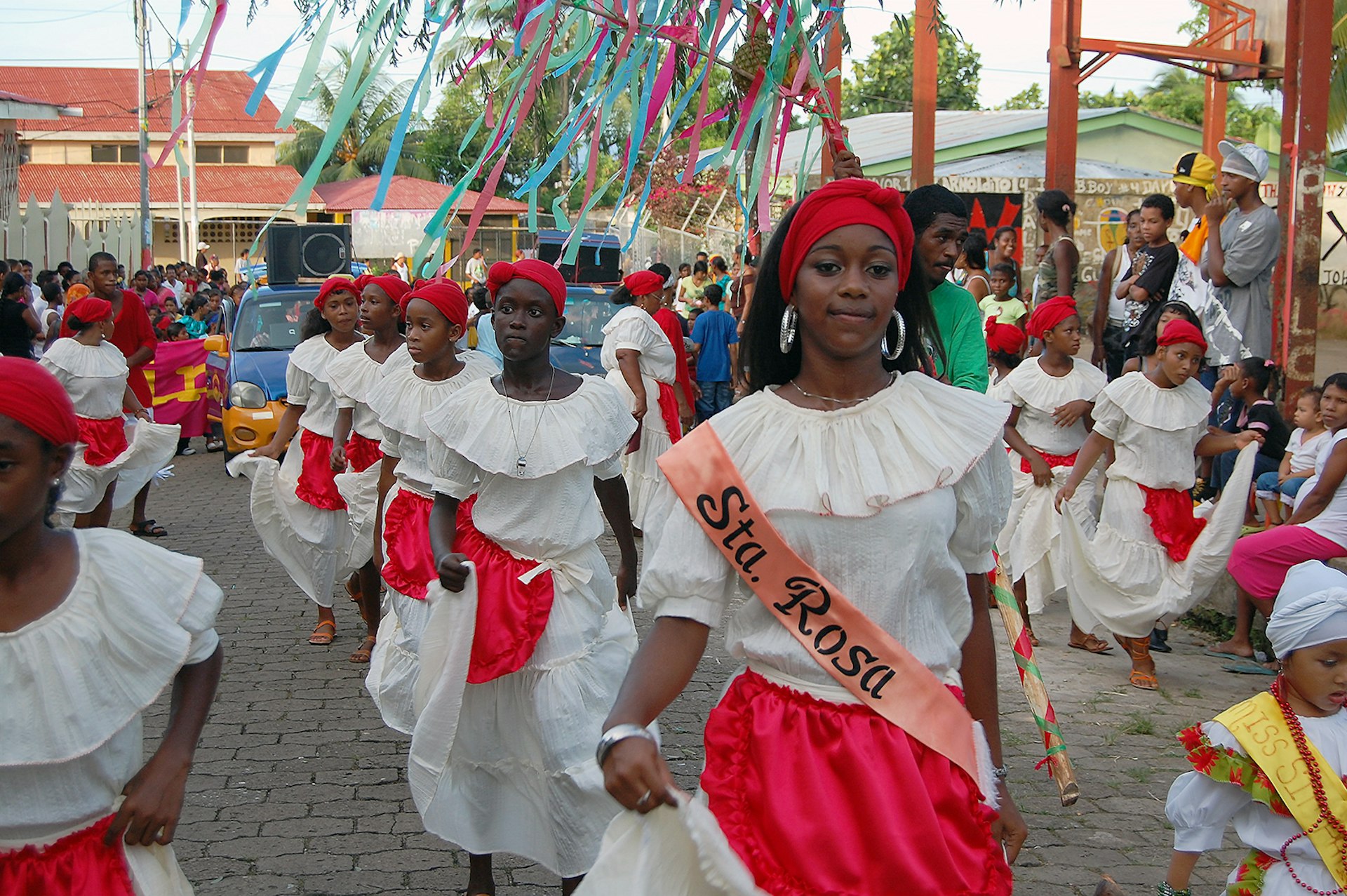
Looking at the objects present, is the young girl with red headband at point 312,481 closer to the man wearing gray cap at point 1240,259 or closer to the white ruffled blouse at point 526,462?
the white ruffled blouse at point 526,462

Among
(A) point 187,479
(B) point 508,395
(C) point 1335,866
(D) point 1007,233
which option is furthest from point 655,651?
(A) point 187,479

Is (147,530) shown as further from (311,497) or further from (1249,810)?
(1249,810)

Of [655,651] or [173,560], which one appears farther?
[173,560]

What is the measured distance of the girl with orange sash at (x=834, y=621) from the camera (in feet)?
7.53

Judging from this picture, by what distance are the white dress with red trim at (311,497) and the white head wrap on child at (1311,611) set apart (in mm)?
5257

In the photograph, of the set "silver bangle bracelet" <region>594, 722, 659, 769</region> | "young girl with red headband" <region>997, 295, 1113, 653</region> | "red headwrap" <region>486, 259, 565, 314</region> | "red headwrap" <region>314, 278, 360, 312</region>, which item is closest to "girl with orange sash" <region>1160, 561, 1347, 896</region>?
"silver bangle bracelet" <region>594, 722, 659, 769</region>

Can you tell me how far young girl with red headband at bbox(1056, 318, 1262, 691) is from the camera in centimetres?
663

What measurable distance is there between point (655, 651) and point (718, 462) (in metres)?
0.37

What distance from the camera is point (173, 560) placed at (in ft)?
8.80

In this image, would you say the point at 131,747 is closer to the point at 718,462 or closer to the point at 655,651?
the point at 655,651

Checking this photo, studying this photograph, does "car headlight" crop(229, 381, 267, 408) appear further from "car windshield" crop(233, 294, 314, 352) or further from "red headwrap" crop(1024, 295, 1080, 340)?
"red headwrap" crop(1024, 295, 1080, 340)

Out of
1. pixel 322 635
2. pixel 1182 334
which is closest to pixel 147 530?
pixel 322 635

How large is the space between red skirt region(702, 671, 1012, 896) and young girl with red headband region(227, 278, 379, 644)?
5.47 metres

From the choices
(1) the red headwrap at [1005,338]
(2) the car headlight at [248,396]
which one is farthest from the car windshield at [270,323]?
(1) the red headwrap at [1005,338]
